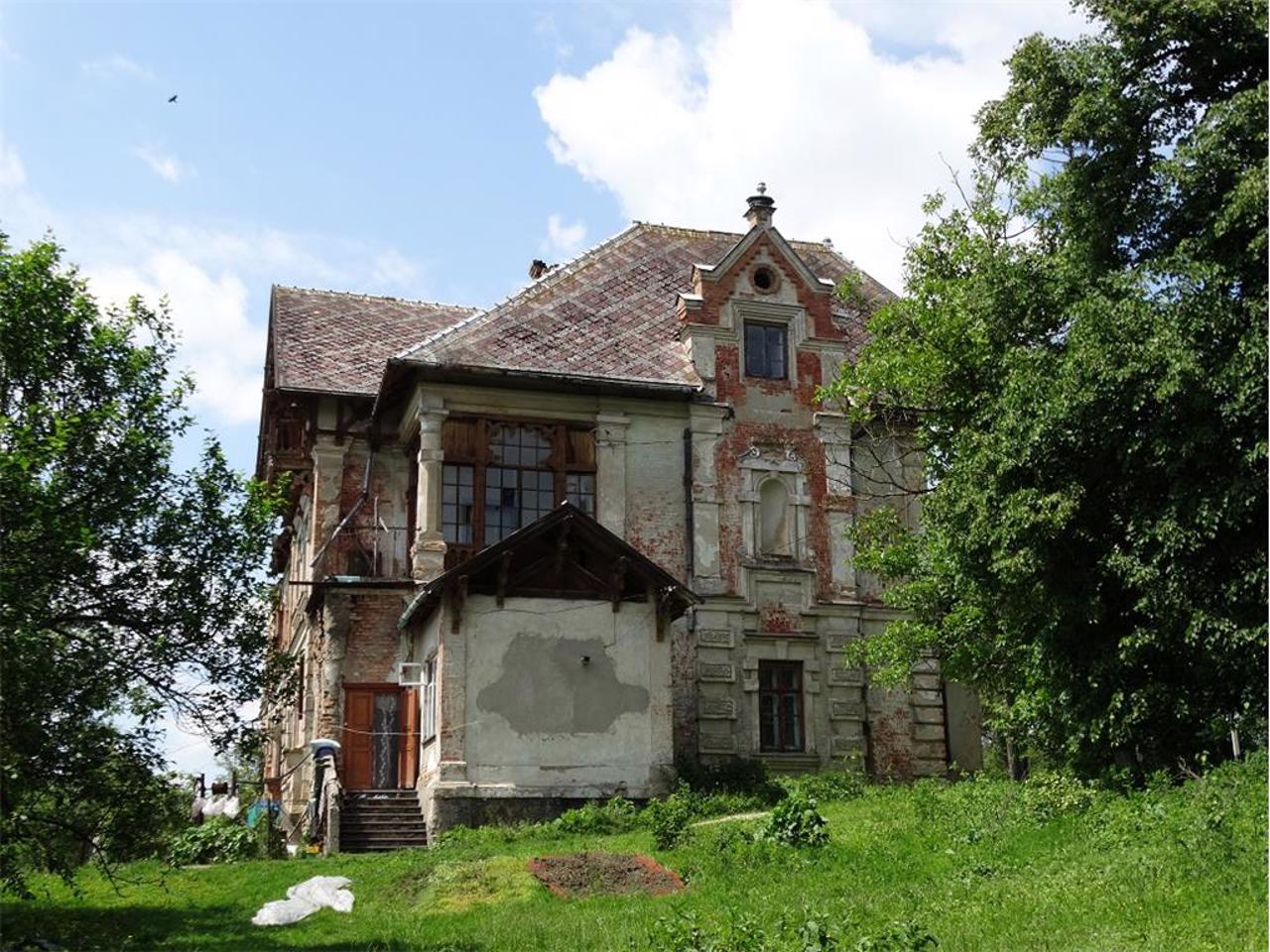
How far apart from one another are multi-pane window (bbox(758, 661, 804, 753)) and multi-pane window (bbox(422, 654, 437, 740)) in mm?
6848

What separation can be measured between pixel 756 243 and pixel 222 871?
17008 mm

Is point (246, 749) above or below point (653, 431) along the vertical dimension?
below

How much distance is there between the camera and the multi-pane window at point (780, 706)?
96.6 feet

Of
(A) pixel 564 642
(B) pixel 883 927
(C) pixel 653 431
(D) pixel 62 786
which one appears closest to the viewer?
(B) pixel 883 927

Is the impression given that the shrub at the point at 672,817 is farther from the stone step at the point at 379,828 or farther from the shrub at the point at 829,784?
the stone step at the point at 379,828

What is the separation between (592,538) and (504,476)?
12.6 feet

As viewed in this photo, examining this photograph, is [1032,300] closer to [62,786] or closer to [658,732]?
[658,732]

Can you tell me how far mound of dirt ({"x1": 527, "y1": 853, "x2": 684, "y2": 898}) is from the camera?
58.4 ft

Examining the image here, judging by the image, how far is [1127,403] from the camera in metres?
18.0

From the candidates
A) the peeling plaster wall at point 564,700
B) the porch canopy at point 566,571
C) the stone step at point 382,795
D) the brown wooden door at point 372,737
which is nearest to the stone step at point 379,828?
the stone step at point 382,795

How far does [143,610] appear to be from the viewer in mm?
18125

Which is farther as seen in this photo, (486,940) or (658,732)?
(658,732)

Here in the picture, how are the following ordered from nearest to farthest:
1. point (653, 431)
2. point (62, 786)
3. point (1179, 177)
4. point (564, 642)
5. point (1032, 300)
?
point (62, 786)
point (1179, 177)
point (1032, 300)
point (564, 642)
point (653, 431)

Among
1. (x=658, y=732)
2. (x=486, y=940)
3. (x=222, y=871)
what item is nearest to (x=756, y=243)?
(x=658, y=732)
